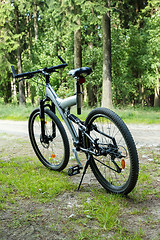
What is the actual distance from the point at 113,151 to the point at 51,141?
142 cm

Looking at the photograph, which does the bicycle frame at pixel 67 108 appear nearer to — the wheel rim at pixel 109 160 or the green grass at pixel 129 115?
the wheel rim at pixel 109 160

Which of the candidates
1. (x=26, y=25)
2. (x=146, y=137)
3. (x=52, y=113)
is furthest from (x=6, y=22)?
(x=52, y=113)

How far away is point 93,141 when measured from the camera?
313cm

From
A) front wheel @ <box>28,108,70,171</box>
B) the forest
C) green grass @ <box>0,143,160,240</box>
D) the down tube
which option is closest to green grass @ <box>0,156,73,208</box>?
green grass @ <box>0,143,160,240</box>

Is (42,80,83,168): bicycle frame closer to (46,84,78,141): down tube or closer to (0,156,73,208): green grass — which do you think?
(46,84,78,141): down tube

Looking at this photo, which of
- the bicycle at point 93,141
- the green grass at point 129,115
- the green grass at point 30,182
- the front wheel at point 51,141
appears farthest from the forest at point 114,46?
the green grass at point 30,182

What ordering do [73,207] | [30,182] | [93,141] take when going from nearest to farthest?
[73,207], [93,141], [30,182]

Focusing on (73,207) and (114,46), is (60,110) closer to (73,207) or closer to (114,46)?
(73,207)

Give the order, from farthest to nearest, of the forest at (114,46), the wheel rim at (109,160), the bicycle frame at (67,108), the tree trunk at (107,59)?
the forest at (114,46)
the tree trunk at (107,59)
the bicycle frame at (67,108)
the wheel rim at (109,160)

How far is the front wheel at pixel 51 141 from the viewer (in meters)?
3.77

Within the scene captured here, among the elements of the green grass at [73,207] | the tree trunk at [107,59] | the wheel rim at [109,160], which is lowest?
the green grass at [73,207]

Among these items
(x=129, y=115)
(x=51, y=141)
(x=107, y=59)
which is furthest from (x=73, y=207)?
(x=107, y=59)

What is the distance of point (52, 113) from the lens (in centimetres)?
392

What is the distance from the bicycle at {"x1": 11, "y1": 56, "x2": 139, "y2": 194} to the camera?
2.89 metres
